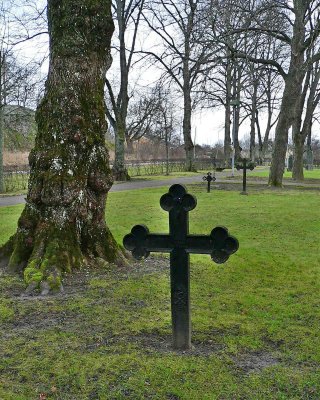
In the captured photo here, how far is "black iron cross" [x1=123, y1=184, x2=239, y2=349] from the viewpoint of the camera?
3.41 m

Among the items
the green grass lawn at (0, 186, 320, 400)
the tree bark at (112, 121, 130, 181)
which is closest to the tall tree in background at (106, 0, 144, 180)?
the tree bark at (112, 121, 130, 181)

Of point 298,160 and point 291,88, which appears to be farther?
point 298,160

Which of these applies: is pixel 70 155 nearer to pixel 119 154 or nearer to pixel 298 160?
pixel 119 154

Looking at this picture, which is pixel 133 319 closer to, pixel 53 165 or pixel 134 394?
pixel 134 394

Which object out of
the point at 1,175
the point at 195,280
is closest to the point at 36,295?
the point at 195,280

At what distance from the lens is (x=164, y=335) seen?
393 centimetres

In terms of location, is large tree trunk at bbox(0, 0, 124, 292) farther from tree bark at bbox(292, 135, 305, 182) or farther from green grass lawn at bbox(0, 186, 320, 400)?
tree bark at bbox(292, 135, 305, 182)

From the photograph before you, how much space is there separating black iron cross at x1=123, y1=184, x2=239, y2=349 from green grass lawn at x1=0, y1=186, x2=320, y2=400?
10.9 inches

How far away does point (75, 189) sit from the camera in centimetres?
561

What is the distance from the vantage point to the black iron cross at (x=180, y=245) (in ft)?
11.2

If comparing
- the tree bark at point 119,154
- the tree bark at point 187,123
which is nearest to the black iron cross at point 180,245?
the tree bark at point 119,154

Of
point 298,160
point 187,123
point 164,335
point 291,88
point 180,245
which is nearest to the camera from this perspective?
point 180,245

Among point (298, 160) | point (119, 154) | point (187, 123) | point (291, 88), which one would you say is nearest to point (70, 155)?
point (291, 88)

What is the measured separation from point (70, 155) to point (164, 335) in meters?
2.65
